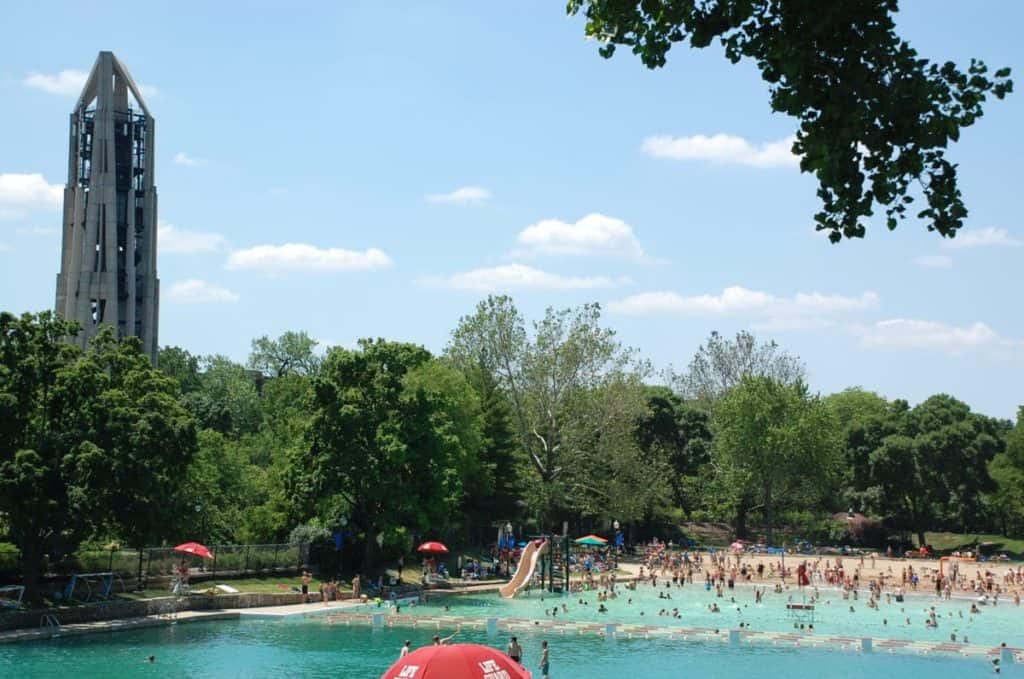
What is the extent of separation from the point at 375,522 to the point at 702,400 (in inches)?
2228

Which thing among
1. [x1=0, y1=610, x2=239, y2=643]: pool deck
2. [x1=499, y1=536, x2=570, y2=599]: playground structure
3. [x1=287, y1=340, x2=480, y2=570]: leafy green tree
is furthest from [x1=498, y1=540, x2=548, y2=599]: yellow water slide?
[x1=0, y1=610, x2=239, y2=643]: pool deck

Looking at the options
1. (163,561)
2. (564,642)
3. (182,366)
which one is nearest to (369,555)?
(163,561)

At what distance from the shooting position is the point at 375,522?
51.2 metres

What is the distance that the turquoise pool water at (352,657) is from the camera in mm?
31875

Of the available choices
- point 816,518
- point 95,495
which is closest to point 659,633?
point 95,495

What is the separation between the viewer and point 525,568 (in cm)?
5738

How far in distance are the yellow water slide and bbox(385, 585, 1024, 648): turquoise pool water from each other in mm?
616

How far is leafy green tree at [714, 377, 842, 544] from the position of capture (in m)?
73.5

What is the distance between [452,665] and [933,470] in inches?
2589

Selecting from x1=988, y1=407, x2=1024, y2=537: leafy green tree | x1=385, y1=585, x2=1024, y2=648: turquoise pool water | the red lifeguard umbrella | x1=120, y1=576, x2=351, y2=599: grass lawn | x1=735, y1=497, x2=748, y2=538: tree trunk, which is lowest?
x1=385, y1=585, x2=1024, y2=648: turquoise pool water

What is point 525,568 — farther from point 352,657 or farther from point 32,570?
point 32,570

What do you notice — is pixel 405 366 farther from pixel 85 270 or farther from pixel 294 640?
pixel 85 270

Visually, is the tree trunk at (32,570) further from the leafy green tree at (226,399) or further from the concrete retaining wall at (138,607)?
the leafy green tree at (226,399)

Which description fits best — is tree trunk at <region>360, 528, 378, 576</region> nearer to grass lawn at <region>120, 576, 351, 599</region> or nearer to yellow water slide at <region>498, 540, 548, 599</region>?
grass lawn at <region>120, 576, 351, 599</region>
